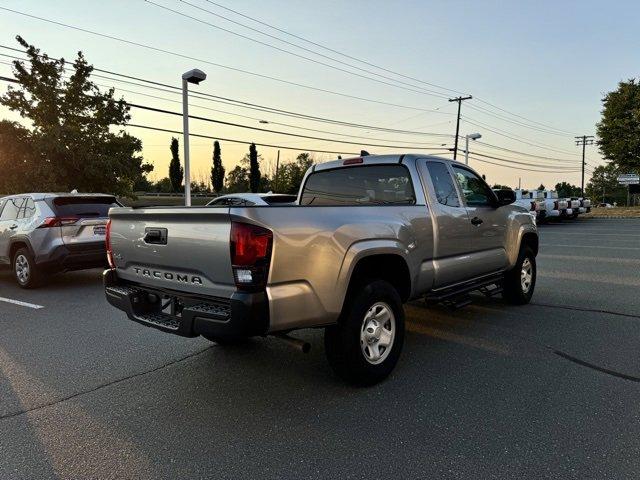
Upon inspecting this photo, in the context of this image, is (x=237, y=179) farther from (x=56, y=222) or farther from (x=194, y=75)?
(x=56, y=222)

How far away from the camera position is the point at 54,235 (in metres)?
7.93

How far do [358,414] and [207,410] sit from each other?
3.60 feet

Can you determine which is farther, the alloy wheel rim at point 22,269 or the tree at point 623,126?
the tree at point 623,126

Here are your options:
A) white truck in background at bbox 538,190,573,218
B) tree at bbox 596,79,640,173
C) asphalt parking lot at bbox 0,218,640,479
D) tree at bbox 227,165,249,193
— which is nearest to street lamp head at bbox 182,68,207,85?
asphalt parking lot at bbox 0,218,640,479

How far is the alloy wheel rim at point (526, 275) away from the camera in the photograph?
21.2 feet

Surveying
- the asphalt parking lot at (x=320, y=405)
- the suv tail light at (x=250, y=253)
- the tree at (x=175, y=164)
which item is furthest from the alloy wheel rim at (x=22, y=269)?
the tree at (x=175, y=164)

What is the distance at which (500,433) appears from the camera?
3.05m

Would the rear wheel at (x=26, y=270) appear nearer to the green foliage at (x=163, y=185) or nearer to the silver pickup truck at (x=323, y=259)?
the silver pickup truck at (x=323, y=259)

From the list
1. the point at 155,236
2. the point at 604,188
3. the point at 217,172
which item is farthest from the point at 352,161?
the point at 604,188

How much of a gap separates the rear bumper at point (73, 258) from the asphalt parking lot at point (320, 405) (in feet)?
7.44

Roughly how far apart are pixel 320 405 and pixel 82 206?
6.67 m

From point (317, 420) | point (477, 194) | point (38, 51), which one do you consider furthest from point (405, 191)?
point (38, 51)

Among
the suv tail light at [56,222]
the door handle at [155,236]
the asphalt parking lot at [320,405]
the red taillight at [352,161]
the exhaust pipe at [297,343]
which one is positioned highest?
the red taillight at [352,161]

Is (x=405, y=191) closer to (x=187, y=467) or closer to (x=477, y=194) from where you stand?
(x=477, y=194)
